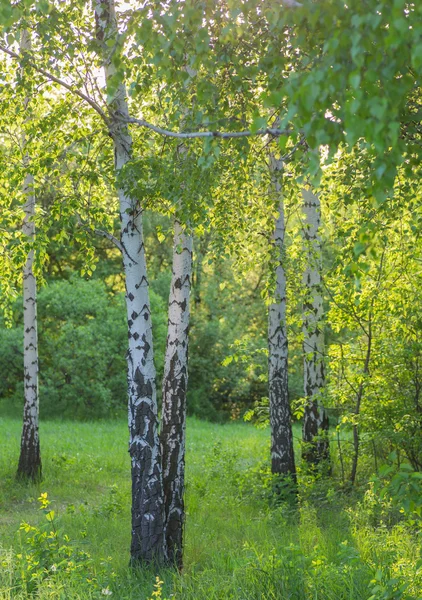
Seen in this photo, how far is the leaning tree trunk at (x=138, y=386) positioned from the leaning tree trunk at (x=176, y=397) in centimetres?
47

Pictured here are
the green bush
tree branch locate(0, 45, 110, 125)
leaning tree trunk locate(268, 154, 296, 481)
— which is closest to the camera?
tree branch locate(0, 45, 110, 125)

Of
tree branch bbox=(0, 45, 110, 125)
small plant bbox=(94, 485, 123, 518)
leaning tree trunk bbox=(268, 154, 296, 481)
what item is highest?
tree branch bbox=(0, 45, 110, 125)

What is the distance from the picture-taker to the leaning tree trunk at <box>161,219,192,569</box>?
708 centimetres

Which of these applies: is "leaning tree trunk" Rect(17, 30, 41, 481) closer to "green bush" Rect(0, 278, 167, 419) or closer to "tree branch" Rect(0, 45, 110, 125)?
"tree branch" Rect(0, 45, 110, 125)

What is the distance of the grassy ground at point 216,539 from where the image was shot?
5.41m

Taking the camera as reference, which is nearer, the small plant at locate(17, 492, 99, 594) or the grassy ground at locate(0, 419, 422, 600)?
the grassy ground at locate(0, 419, 422, 600)

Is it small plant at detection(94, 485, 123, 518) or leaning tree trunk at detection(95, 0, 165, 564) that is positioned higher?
leaning tree trunk at detection(95, 0, 165, 564)

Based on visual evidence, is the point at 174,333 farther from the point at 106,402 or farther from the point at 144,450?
the point at 106,402

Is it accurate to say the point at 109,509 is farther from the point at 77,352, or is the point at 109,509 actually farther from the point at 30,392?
the point at 77,352

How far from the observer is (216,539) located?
25.9ft

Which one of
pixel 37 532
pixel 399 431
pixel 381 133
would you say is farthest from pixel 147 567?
pixel 381 133

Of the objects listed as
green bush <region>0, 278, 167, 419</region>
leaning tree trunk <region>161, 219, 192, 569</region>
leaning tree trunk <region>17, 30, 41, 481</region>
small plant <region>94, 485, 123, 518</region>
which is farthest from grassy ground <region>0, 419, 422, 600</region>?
green bush <region>0, 278, 167, 419</region>

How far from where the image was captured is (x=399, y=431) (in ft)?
30.8

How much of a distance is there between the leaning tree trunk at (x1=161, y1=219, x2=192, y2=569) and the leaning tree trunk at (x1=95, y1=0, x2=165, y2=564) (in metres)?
0.47
